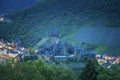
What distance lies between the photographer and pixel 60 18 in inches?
2188

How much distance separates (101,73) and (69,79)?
1894 millimetres

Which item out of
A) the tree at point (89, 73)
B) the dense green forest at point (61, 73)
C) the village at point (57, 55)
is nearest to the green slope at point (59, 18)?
the village at point (57, 55)

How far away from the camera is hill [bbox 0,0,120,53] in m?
45.3

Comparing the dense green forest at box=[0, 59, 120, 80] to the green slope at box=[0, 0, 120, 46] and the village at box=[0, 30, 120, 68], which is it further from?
the green slope at box=[0, 0, 120, 46]

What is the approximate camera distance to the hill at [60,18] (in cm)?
4531

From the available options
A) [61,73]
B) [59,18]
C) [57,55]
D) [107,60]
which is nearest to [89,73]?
[61,73]

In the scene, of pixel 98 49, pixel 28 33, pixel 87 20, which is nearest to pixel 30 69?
pixel 98 49

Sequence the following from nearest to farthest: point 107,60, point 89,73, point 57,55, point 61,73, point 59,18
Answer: point 89,73, point 61,73, point 57,55, point 107,60, point 59,18

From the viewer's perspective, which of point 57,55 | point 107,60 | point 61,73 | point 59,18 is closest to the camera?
point 61,73

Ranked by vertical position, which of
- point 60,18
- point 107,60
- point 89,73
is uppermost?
point 60,18

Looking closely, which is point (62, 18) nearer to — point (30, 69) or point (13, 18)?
point (13, 18)

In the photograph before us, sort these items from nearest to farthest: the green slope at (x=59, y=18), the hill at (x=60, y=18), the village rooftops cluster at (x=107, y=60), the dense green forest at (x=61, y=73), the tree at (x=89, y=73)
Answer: the dense green forest at (x=61, y=73) → the tree at (x=89, y=73) → the village rooftops cluster at (x=107, y=60) → the hill at (x=60, y=18) → the green slope at (x=59, y=18)

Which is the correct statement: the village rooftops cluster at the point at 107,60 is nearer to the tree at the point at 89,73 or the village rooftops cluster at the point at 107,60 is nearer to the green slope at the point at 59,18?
the tree at the point at 89,73

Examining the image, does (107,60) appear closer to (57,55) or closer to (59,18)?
(57,55)
